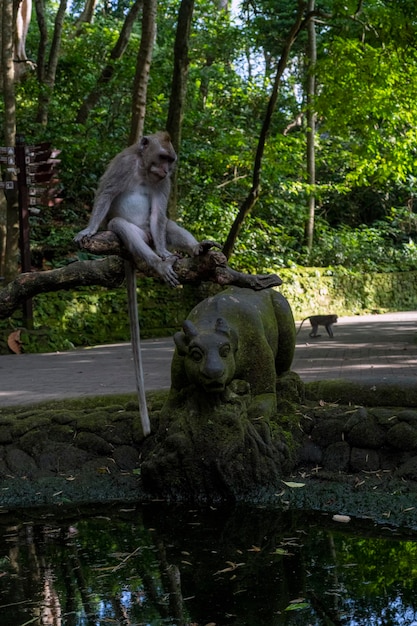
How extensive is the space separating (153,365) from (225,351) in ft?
18.6

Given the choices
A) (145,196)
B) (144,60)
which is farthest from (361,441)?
(144,60)

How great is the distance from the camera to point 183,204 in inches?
834

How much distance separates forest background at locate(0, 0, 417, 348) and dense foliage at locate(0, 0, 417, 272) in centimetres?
5

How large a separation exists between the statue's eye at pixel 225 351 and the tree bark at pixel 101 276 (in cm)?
148

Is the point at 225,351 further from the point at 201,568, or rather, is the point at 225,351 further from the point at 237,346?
the point at 201,568

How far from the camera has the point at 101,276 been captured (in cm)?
470

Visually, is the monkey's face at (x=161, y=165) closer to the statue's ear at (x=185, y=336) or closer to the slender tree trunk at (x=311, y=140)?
the statue's ear at (x=185, y=336)

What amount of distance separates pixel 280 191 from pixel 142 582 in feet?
64.2

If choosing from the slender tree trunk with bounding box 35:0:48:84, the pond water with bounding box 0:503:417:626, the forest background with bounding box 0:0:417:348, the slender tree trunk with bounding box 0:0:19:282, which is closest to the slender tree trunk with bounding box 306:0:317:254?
the forest background with bounding box 0:0:417:348

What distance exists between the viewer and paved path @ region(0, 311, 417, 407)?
9331 mm

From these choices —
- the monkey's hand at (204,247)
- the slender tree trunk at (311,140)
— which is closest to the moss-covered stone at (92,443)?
the monkey's hand at (204,247)

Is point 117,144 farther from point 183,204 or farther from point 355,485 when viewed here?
point 355,485

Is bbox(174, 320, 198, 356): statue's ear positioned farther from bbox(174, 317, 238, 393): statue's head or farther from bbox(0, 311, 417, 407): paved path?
bbox(0, 311, 417, 407): paved path

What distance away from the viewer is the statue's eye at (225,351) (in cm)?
629
